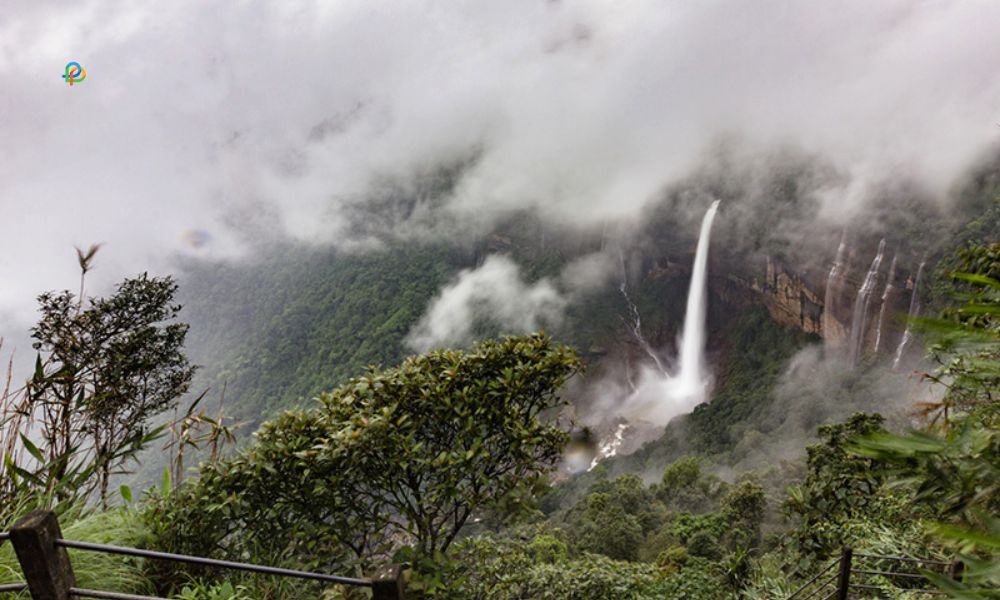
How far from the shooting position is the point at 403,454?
9.83 feet

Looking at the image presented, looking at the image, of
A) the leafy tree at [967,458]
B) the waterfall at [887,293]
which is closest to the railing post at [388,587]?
the leafy tree at [967,458]

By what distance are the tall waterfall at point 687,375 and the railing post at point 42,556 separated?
61.9 m

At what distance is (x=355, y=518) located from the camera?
3.16m

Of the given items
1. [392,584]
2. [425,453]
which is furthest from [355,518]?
[392,584]

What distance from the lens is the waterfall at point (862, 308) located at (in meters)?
40.9

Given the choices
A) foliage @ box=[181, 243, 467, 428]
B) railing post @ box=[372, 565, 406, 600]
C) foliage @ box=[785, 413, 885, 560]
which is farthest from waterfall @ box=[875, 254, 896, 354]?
railing post @ box=[372, 565, 406, 600]

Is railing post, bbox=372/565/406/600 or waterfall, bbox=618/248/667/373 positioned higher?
waterfall, bbox=618/248/667/373

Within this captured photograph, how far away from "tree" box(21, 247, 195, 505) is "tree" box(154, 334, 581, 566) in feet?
2.18

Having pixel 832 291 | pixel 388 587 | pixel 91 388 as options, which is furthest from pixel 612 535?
pixel 832 291

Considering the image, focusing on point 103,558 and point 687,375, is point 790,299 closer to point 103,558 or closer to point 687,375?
point 687,375

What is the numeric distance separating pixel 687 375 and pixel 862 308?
925 inches

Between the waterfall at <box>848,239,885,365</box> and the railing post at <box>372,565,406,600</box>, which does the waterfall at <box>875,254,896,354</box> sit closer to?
the waterfall at <box>848,239,885,365</box>

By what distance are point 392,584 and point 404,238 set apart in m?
99.7

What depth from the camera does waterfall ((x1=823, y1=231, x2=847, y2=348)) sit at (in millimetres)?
43969
